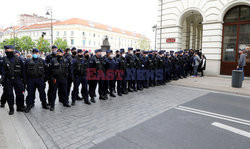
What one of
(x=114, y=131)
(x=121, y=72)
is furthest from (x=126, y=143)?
(x=121, y=72)

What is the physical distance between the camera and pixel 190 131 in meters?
4.29

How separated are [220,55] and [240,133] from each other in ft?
39.7

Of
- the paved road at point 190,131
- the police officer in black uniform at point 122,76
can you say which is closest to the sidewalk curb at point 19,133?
the paved road at point 190,131

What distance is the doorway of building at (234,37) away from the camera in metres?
13.5

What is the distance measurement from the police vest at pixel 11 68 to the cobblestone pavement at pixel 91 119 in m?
1.37

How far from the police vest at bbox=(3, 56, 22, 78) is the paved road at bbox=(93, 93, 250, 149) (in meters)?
→ 3.77

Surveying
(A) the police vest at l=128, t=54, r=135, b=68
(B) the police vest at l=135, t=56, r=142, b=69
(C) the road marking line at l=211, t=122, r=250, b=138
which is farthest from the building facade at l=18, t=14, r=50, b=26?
(C) the road marking line at l=211, t=122, r=250, b=138

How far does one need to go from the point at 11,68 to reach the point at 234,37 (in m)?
15.5

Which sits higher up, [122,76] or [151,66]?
[151,66]

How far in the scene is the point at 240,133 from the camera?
166 inches

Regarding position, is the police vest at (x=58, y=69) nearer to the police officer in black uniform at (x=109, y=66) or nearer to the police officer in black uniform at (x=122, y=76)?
the police officer in black uniform at (x=109, y=66)

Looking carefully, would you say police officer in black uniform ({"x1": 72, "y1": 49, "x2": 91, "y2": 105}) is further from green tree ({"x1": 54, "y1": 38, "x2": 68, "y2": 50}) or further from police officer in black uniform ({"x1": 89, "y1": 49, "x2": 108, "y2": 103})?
green tree ({"x1": 54, "y1": 38, "x2": 68, "y2": 50})

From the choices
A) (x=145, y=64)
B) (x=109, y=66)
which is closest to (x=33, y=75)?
(x=109, y=66)

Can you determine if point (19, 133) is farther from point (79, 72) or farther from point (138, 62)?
point (138, 62)
